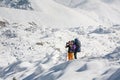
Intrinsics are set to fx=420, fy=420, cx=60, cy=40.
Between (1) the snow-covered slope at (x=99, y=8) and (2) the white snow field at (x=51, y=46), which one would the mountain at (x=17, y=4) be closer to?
(2) the white snow field at (x=51, y=46)

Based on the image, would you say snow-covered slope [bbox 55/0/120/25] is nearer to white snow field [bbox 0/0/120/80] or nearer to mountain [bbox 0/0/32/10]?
white snow field [bbox 0/0/120/80]

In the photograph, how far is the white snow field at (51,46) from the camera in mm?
18062

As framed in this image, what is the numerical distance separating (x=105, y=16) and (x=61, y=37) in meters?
62.7

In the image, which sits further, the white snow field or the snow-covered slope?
the snow-covered slope

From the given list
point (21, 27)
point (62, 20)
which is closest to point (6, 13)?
point (62, 20)

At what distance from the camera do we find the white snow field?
711 inches

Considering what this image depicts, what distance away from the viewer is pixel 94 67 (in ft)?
58.5

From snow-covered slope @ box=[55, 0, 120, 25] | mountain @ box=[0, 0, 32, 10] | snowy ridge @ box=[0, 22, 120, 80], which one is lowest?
snowy ridge @ box=[0, 22, 120, 80]

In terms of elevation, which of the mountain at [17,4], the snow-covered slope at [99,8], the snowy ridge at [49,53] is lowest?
the snowy ridge at [49,53]

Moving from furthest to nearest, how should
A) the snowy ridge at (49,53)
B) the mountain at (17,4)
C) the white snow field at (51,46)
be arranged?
the mountain at (17,4) → the snowy ridge at (49,53) → the white snow field at (51,46)

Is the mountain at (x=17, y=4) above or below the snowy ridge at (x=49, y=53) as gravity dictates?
above

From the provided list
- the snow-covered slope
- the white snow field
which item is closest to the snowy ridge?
the white snow field

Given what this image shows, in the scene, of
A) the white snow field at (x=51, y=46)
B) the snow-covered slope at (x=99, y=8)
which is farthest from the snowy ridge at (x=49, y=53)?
the snow-covered slope at (x=99, y=8)

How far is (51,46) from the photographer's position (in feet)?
113
